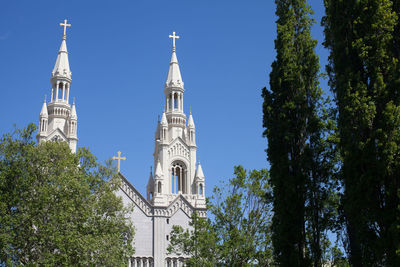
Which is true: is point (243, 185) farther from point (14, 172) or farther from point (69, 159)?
point (14, 172)

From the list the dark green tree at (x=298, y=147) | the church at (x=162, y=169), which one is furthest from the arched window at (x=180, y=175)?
the dark green tree at (x=298, y=147)

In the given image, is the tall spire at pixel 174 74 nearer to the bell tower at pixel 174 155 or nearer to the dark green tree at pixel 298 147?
the bell tower at pixel 174 155

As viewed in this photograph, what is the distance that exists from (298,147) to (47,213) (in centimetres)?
1608

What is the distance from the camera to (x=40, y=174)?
3070 centimetres

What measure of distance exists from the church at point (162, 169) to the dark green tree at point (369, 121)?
120 feet

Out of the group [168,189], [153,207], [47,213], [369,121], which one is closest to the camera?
[369,121]

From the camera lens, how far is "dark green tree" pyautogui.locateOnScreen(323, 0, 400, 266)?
15633 mm

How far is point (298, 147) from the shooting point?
70.0 feet

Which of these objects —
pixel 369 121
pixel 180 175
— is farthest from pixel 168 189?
Result: pixel 369 121

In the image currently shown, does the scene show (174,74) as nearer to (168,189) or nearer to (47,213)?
(168,189)

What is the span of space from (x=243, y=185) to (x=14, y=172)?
575 inches

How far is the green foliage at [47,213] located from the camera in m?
28.2

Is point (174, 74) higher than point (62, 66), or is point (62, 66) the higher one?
point (62, 66)

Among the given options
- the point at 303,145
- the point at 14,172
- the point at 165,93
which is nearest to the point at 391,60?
the point at 303,145
